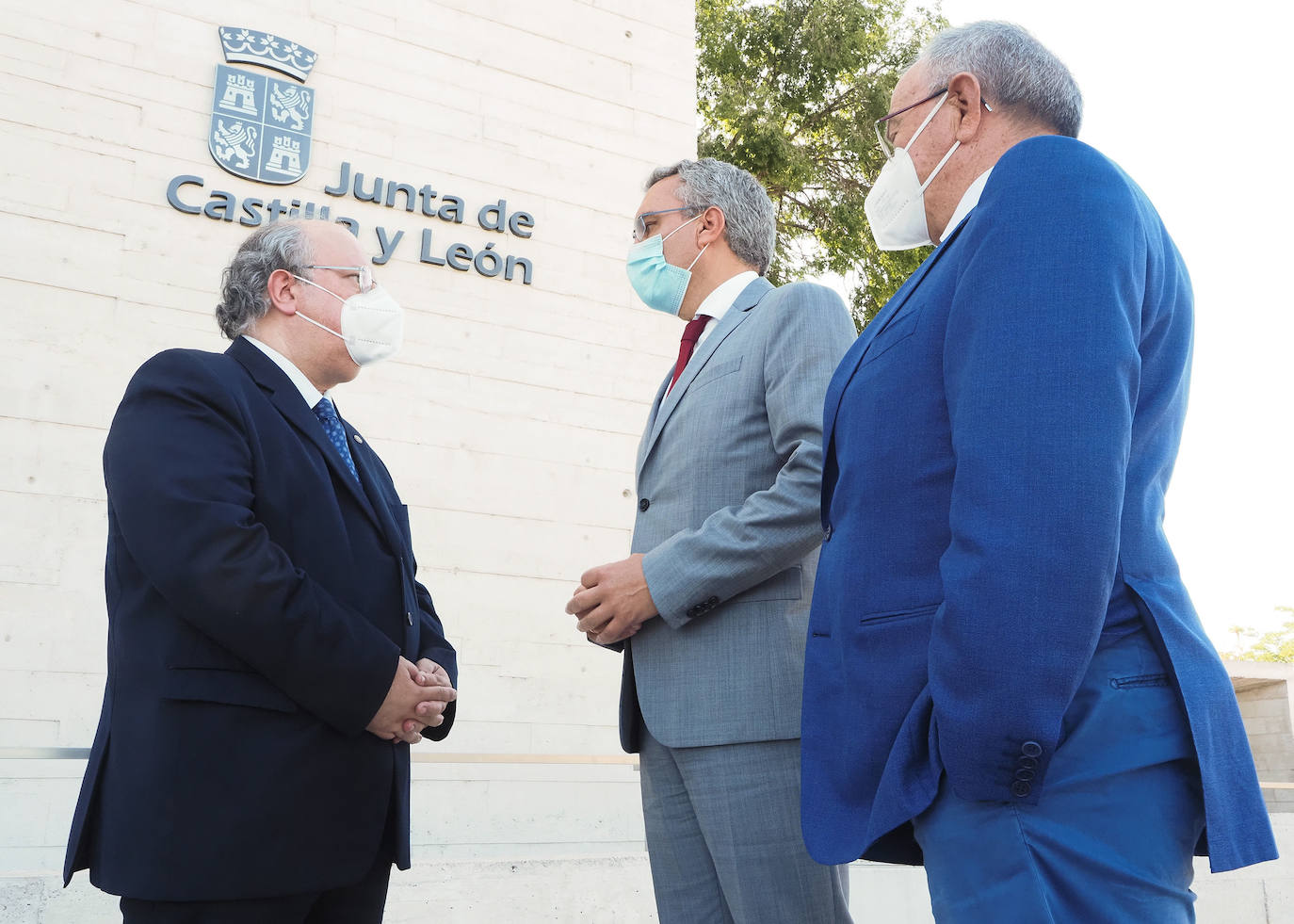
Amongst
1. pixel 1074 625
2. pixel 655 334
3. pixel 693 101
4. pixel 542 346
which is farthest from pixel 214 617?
pixel 693 101

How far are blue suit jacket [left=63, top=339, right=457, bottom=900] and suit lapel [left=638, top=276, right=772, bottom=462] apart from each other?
0.62 metres

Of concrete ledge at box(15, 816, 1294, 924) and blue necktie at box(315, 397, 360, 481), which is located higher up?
blue necktie at box(315, 397, 360, 481)

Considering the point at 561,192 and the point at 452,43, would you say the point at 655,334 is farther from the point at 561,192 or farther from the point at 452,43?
the point at 452,43

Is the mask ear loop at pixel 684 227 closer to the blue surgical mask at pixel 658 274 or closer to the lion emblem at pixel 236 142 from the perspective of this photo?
the blue surgical mask at pixel 658 274

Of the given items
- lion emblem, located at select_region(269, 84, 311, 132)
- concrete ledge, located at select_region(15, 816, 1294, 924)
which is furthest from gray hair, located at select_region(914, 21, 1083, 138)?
lion emblem, located at select_region(269, 84, 311, 132)

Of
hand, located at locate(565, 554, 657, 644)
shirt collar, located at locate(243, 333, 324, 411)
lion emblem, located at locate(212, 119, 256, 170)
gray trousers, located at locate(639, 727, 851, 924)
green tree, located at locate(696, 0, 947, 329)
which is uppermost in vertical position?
green tree, located at locate(696, 0, 947, 329)

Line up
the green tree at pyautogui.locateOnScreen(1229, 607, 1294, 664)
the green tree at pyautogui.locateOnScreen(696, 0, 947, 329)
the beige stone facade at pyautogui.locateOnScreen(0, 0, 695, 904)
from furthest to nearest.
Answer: the green tree at pyautogui.locateOnScreen(1229, 607, 1294, 664) < the green tree at pyautogui.locateOnScreen(696, 0, 947, 329) < the beige stone facade at pyautogui.locateOnScreen(0, 0, 695, 904)

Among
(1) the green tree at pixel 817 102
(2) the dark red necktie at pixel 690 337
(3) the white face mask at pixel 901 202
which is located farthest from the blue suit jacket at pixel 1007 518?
(1) the green tree at pixel 817 102

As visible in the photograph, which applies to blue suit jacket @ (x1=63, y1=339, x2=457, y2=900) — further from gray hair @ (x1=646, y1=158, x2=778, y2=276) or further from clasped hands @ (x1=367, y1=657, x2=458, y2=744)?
gray hair @ (x1=646, y1=158, x2=778, y2=276)

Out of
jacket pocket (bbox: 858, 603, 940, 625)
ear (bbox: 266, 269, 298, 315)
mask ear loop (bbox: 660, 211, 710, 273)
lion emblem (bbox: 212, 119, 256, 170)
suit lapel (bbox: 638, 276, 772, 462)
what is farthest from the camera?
lion emblem (bbox: 212, 119, 256, 170)

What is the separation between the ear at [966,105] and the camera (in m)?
1.43

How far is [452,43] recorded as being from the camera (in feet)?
16.1

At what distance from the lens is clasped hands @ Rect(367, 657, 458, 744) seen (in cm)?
180

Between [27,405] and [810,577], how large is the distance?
310 centimetres
